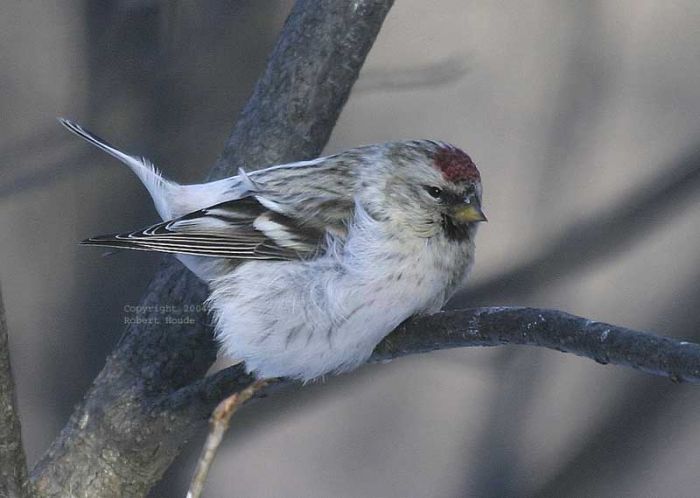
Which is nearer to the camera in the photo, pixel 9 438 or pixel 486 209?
pixel 9 438

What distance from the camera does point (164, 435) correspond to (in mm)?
1281

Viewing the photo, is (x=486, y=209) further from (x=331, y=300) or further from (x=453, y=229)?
(x=331, y=300)

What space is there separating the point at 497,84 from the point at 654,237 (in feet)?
1.37

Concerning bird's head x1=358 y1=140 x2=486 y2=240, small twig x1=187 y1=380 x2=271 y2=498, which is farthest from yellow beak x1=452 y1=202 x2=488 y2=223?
small twig x1=187 y1=380 x2=271 y2=498

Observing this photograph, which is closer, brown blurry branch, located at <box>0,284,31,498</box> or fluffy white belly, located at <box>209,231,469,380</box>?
brown blurry branch, located at <box>0,284,31,498</box>

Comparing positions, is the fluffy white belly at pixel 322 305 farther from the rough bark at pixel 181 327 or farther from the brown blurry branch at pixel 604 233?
the brown blurry branch at pixel 604 233

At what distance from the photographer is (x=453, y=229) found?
1244 millimetres

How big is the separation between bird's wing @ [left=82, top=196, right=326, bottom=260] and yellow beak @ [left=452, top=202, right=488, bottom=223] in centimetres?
17

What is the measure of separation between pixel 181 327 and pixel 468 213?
16.9 inches

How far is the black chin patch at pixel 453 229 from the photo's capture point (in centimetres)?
124

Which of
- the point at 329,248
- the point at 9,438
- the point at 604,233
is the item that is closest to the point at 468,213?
the point at 329,248

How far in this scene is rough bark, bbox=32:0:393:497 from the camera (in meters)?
1.30

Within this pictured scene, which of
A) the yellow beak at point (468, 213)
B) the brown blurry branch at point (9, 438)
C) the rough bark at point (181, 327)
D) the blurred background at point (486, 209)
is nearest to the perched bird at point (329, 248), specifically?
the yellow beak at point (468, 213)

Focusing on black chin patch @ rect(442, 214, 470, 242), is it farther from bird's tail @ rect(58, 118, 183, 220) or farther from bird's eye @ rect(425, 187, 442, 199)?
bird's tail @ rect(58, 118, 183, 220)
